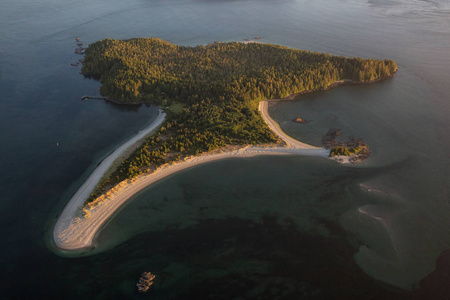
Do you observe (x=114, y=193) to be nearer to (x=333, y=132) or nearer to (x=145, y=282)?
(x=145, y=282)

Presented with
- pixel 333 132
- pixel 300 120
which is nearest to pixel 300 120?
pixel 300 120

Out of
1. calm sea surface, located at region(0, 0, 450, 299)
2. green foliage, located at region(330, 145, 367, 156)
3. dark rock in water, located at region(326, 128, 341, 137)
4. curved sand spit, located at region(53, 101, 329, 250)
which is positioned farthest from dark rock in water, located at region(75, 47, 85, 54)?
green foliage, located at region(330, 145, 367, 156)

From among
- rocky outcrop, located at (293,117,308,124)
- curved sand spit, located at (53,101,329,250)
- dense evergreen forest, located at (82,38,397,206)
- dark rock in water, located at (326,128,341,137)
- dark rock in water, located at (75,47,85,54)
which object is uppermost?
dark rock in water, located at (75,47,85,54)

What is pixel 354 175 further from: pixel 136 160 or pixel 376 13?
pixel 376 13

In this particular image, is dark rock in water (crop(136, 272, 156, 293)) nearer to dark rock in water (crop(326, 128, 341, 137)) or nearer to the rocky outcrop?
dark rock in water (crop(326, 128, 341, 137))

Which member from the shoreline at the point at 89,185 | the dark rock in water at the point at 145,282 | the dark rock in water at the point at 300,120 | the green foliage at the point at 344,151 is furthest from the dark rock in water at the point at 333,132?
the dark rock in water at the point at 145,282

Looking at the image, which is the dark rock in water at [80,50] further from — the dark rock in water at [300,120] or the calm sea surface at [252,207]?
the dark rock in water at [300,120]

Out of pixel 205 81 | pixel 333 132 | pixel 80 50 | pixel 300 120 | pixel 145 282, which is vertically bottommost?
pixel 145 282
